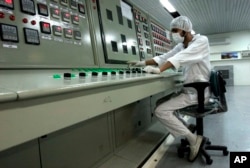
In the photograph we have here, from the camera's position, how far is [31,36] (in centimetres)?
116

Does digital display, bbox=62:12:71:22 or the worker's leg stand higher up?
digital display, bbox=62:12:71:22

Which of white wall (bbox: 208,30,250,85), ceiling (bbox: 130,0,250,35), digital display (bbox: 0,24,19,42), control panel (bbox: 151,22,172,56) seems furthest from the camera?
white wall (bbox: 208,30,250,85)

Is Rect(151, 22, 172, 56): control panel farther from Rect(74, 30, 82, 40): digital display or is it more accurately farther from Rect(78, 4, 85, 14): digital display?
Rect(74, 30, 82, 40): digital display

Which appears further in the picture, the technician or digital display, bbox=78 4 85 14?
the technician

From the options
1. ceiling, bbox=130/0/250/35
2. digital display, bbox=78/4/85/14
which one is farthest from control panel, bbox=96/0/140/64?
ceiling, bbox=130/0/250/35

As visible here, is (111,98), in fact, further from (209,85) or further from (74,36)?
(209,85)

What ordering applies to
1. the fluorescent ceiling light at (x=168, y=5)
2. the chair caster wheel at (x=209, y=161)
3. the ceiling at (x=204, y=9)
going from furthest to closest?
the ceiling at (x=204, y=9) < the fluorescent ceiling light at (x=168, y=5) < the chair caster wheel at (x=209, y=161)

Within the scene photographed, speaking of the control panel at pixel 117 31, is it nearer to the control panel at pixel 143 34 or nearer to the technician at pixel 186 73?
the control panel at pixel 143 34

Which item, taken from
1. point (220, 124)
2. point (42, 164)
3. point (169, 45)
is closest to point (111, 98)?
point (42, 164)

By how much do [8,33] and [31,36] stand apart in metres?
0.14

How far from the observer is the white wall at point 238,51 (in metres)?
8.98

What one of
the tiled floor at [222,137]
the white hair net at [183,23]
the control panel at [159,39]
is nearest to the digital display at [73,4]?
the white hair net at [183,23]

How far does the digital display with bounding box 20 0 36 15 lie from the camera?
44.8 inches

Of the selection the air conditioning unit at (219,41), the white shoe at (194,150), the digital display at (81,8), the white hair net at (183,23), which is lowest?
the white shoe at (194,150)
